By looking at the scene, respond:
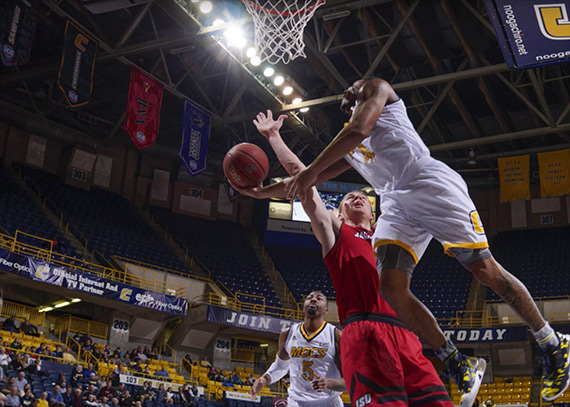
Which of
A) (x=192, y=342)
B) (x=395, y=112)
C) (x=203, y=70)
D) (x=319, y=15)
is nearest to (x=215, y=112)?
(x=203, y=70)

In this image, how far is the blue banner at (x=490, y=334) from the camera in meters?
22.1

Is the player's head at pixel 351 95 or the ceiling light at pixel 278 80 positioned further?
the ceiling light at pixel 278 80

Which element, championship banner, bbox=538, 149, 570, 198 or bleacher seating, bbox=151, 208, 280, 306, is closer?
championship banner, bbox=538, 149, 570, 198

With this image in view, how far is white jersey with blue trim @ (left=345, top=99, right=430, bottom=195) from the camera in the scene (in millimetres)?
3545

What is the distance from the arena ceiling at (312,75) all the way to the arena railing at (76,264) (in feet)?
18.4

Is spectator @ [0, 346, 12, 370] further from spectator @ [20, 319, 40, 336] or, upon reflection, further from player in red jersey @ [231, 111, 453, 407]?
player in red jersey @ [231, 111, 453, 407]

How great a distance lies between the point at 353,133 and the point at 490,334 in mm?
20716

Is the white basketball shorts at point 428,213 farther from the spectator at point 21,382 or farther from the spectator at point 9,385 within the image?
the spectator at point 21,382

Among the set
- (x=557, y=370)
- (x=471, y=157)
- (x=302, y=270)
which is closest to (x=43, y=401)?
(x=557, y=370)

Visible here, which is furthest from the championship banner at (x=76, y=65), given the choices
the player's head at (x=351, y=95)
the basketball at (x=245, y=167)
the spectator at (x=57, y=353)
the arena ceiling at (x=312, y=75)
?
the player's head at (x=351, y=95)

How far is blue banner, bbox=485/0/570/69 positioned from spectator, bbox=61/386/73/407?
10978 millimetres

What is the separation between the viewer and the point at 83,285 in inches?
728

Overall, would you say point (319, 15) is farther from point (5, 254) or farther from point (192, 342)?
point (192, 342)

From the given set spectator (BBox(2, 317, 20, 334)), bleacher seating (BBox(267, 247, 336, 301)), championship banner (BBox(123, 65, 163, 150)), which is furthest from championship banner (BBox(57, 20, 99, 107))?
bleacher seating (BBox(267, 247, 336, 301))
